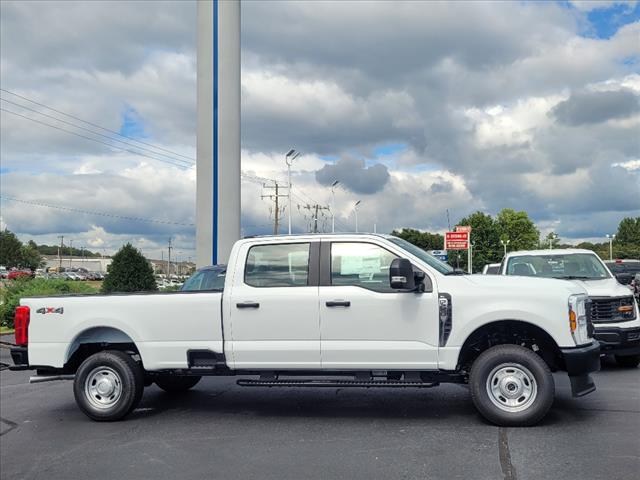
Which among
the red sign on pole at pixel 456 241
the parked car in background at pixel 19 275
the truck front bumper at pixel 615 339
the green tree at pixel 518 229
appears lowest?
the truck front bumper at pixel 615 339

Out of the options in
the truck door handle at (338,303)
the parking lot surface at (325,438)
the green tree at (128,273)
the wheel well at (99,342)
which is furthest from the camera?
the green tree at (128,273)

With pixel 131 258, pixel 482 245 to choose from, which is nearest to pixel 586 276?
pixel 131 258

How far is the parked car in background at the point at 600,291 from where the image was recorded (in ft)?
32.5

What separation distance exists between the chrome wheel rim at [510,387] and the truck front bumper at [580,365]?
425 millimetres

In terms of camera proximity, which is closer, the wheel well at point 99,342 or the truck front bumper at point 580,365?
the truck front bumper at point 580,365

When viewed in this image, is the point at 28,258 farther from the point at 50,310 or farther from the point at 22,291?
the point at 50,310

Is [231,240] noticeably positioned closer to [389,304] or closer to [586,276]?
[586,276]

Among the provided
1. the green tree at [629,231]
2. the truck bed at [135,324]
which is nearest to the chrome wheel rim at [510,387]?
the truck bed at [135,324]

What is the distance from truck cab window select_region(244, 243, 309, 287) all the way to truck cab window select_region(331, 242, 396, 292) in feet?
1.12

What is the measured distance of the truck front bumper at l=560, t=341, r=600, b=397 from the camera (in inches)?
264

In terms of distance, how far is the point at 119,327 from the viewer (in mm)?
7746

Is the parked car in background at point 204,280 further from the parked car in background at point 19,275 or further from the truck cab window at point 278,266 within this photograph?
the parked car in background at point 19,275

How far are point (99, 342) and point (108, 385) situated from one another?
533 millimetres

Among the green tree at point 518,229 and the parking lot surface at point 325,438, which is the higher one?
the green tree at point 518,229
